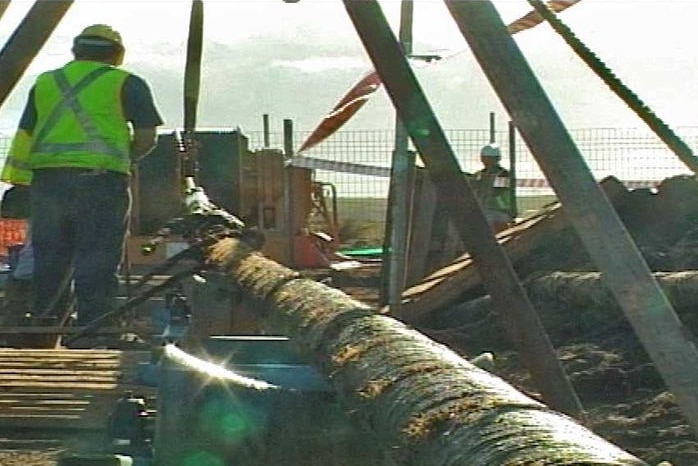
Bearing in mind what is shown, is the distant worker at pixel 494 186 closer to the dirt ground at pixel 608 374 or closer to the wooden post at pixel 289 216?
the wooden post at pixel 289 216

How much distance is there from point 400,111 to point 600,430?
196 centimetres

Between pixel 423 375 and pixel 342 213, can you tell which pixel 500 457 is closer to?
pixel 423 375

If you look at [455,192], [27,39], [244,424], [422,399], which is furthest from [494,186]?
[422,399]

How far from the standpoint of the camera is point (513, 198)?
1845cm

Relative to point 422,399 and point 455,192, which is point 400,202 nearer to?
point 455,192

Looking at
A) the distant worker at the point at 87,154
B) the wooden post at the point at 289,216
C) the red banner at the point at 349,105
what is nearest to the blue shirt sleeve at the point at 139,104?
the distant worker at the point at 87,154

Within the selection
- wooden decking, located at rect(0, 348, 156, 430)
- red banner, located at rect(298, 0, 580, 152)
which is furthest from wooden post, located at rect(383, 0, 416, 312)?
red banner, located at rect(298, 0, 580, 152)

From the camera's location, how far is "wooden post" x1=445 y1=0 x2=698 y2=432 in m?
3.86

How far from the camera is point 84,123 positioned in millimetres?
8398

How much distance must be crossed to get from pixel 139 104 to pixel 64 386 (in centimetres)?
232

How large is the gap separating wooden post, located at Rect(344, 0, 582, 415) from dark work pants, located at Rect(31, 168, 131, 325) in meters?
3.73

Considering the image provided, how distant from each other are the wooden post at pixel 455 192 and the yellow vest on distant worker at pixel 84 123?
366 cm

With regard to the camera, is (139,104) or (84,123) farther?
(139,104)

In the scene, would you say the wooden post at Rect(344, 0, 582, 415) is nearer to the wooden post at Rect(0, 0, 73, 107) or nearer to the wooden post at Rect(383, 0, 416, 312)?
the wooden post at Rect(0, 0, 73, 107)
